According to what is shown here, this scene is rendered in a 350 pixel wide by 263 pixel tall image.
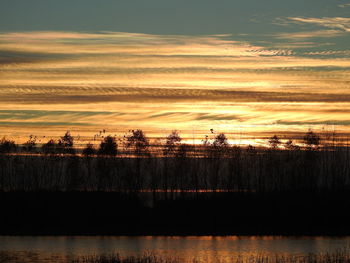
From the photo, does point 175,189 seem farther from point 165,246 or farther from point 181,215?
point 165,246

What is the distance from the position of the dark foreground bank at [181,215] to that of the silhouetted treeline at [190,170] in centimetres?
821

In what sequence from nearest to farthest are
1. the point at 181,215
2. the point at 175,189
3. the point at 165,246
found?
1. the point at 165,246
2. the point at 181,215
3. the point at 175,189

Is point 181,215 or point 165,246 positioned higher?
point 181,215

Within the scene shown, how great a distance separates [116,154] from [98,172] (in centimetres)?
349

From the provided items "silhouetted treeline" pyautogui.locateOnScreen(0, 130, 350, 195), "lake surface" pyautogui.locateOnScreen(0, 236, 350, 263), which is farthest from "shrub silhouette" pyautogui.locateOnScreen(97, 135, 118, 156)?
"lake surface" pyautogui.locateOnScreen(0, 236, 350, 263)

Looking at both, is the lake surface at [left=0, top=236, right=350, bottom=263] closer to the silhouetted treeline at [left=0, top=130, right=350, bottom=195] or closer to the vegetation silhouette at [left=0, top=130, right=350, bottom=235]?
the vegetation silhouette at [left=0, top=130, right=350, bottom=235]

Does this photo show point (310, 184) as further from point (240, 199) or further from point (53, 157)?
point (53, 157)

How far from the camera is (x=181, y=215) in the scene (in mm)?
54656

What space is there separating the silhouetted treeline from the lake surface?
780 inches

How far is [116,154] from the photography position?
7769 cm

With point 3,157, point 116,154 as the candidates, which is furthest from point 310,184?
point 3,157

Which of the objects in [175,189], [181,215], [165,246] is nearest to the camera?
[165,246]

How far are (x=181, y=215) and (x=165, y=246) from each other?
1122cm

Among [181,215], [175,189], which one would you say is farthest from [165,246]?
[175,189]
